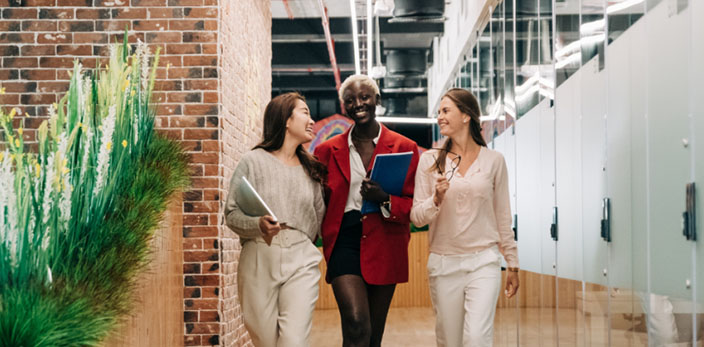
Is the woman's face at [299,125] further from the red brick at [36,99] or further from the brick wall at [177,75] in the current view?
the red brick at [36,99]

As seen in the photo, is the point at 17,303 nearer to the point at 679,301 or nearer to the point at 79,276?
the point at 79,276

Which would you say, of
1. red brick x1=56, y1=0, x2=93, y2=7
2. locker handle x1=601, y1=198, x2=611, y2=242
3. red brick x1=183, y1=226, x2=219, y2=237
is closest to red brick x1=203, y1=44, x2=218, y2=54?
red brick x1=56, y1=0, x2=93, y2=7

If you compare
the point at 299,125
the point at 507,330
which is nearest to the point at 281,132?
the point at 299,125

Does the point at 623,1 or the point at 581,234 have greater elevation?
Answer: the point at 623,1

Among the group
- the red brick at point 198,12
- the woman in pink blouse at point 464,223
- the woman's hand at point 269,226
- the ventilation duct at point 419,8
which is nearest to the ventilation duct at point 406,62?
the ventilation duct at point 419,8

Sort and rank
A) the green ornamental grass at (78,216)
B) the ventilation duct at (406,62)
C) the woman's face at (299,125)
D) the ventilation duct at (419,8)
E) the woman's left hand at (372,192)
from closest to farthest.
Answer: the green ornamental grass at (78,216), the woman's left hand at (372,192), the woman's face at (299,125), the ventilation duct at (419,8), the ventilation duct at (406,62)

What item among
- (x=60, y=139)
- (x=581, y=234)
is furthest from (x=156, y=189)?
(x=581, y=234)

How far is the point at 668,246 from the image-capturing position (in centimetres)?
304

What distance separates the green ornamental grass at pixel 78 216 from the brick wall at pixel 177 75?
1446mm

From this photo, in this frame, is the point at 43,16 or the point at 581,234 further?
the point at 43,16

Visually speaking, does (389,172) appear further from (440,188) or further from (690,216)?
(690,216)

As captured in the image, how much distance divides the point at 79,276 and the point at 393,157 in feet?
4.98

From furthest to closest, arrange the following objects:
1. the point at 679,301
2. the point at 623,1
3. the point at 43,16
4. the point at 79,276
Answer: the point at 43,16
the point at 623,1
the point at 679,301
the point at 79,276

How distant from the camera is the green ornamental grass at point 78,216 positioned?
214 cm
